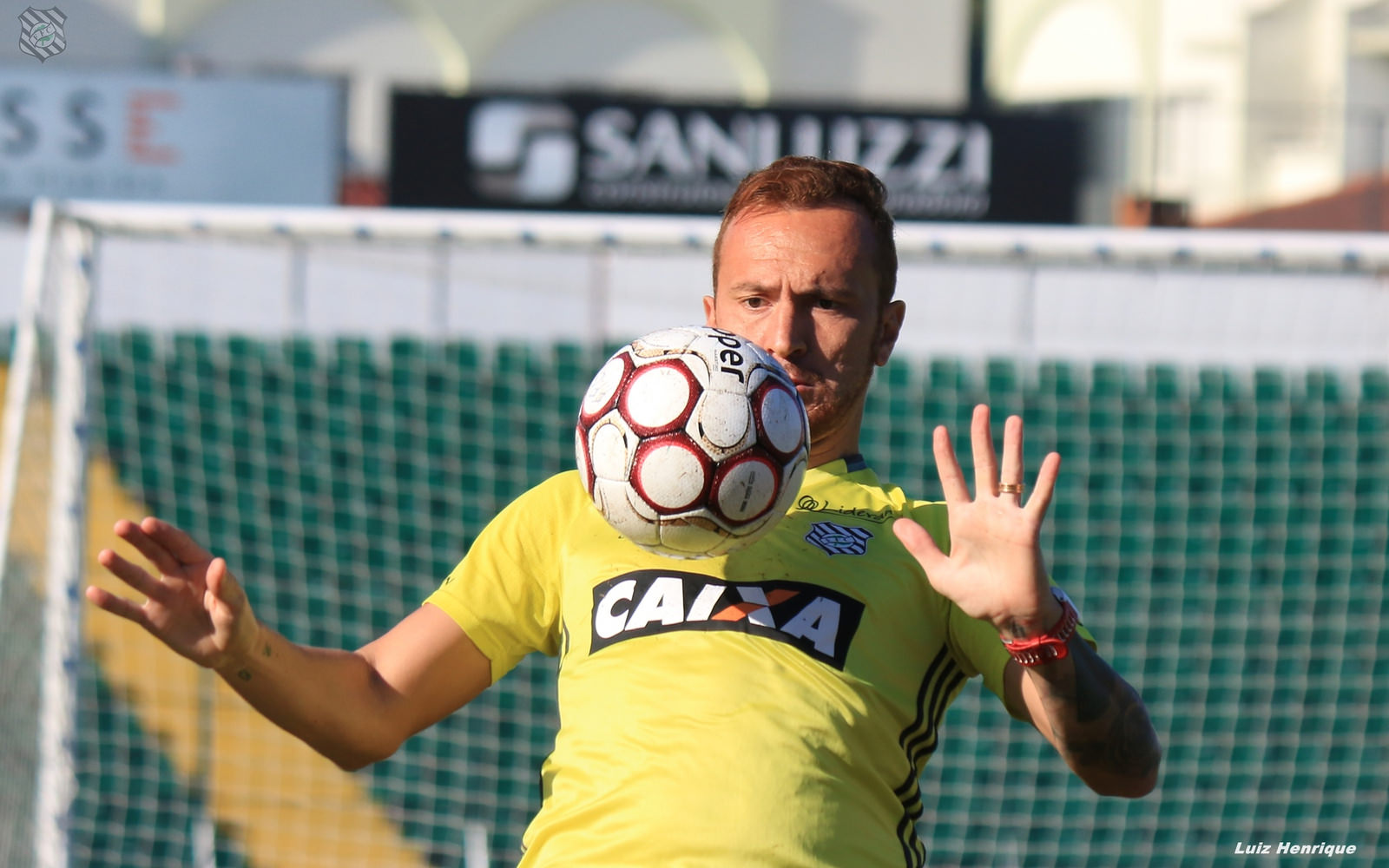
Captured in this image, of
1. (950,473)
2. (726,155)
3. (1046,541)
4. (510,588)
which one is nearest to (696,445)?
(950,473)

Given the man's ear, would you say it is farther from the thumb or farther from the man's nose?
the thumb

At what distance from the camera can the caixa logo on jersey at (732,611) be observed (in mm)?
2211

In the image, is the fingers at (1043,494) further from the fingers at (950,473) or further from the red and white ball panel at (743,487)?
the red and white ball panel at (743,487)

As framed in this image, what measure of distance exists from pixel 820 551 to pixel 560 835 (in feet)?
1.98

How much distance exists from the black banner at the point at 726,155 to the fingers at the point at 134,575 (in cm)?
789

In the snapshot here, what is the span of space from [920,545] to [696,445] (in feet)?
1.19

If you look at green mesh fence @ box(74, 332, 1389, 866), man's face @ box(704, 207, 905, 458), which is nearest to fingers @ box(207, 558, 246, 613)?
man's face @ box(704, 207, 905, 458)

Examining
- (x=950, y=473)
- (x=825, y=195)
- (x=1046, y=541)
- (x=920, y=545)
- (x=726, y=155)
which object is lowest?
(x=1046, y=541)

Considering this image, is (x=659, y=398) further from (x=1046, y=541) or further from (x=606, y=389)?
(x=1046, y=541)

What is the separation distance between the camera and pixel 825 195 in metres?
2.46

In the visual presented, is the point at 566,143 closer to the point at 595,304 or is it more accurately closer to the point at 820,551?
the point at 595,304

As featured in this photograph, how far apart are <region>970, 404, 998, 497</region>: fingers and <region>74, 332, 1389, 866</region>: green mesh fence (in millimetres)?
5449

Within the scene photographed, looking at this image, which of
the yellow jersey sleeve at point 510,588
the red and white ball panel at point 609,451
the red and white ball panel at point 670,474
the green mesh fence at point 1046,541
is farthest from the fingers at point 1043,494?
the green mesh fence at point 1046,541

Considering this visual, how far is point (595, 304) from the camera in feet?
28.7
